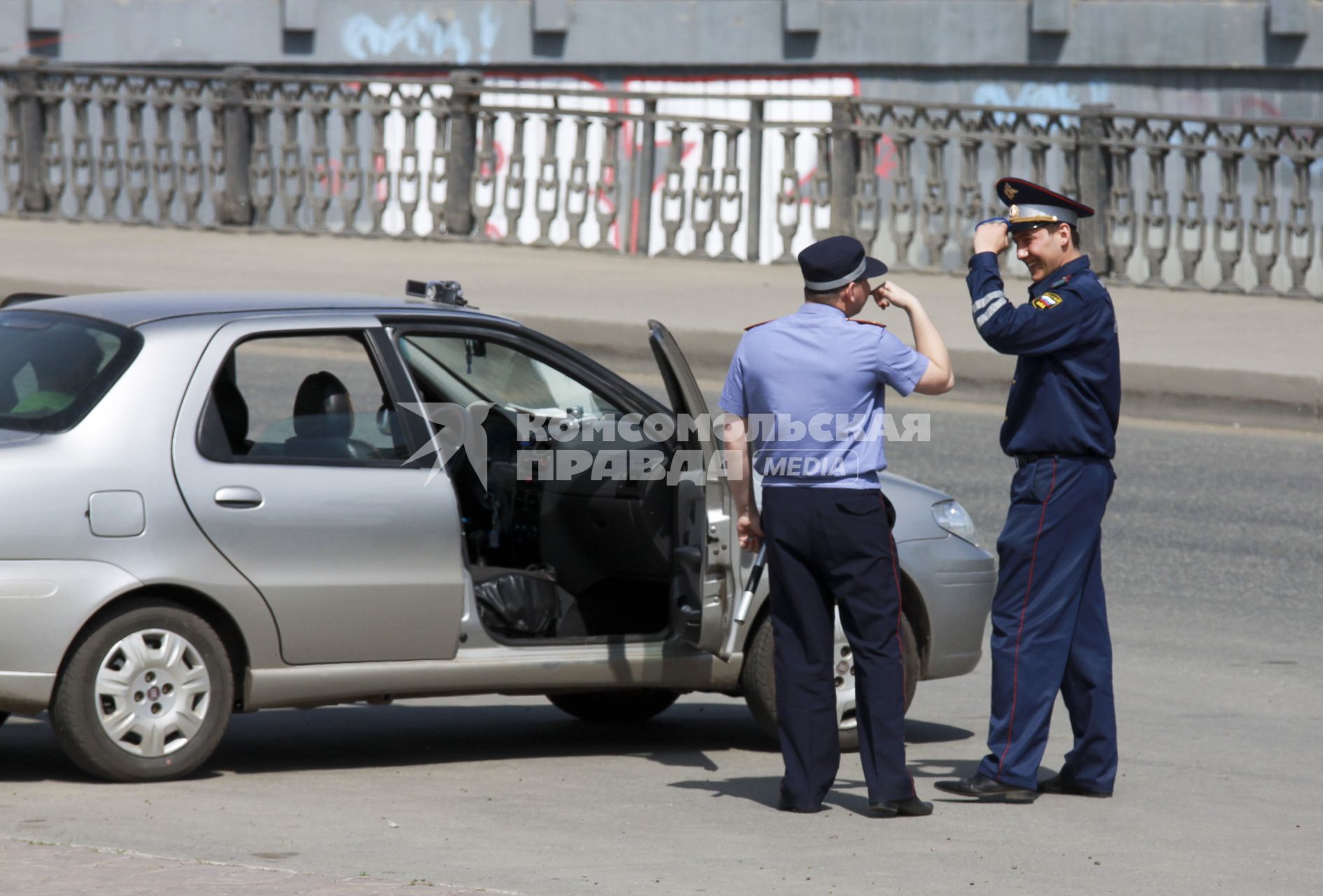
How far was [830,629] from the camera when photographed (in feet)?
20.7

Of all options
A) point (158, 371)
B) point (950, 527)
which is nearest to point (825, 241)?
point (950, 527)

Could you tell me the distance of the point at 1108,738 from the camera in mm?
6660

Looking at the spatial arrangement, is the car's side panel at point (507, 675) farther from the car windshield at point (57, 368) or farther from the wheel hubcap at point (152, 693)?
the car windshield at point (57, 368)

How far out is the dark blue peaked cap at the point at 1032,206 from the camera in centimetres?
651

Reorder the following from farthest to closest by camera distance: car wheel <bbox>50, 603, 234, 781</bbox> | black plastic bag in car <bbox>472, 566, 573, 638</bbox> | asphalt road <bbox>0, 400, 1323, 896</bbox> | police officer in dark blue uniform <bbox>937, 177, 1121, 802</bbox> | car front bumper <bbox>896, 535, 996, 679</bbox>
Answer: car front bumper <bbox>896, 535, 996, 679</bbox>, black plastic bag in car <bbox>472, 566, 573, 638</bbox>, police officer in dark blue uniform <bbox>937, 177, 1121, 802</bbox>, car wheel <bbox>50, 603, 234, 781</bbox>, asphalt road <bbox>0, 400, 1323, 896</bbox>

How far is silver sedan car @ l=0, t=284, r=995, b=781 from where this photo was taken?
616 cm

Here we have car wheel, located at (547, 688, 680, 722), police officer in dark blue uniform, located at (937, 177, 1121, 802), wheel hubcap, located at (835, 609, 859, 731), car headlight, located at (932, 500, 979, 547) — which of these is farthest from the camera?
car wheel, located at (547, 688, 680, 722)

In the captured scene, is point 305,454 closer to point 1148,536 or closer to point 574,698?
point 574,698

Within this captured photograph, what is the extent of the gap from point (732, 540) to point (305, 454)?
1.37 meters

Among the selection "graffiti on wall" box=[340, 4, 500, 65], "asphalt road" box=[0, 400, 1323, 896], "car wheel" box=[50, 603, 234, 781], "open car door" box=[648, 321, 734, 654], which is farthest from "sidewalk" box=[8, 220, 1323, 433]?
"car wheel" box=[50, 603, 234, 781]

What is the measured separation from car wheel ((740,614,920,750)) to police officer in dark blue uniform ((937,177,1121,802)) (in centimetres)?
56

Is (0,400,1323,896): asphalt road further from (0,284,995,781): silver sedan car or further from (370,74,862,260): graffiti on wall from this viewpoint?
(370,74,862,260): graffiti on wall

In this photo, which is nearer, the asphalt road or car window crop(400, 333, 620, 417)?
the asphalt road

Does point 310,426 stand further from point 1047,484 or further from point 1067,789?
point 1067,789
